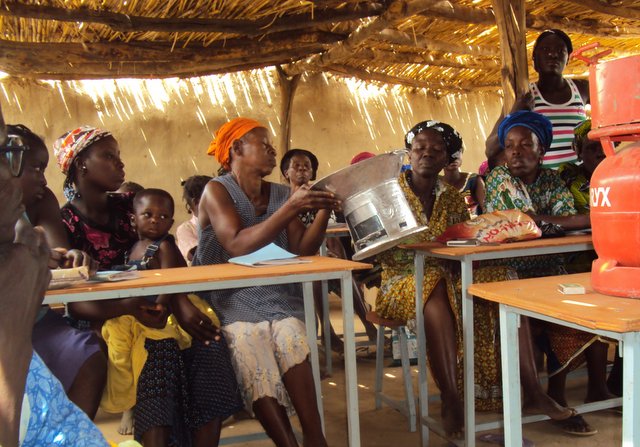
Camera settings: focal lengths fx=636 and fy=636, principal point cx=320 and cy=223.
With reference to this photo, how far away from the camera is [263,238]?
278 centimetres

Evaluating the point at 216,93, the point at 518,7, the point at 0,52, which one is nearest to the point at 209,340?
the point at 518,7

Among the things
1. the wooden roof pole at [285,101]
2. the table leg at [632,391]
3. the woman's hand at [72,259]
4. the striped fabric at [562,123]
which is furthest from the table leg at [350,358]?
the wooden roof pole at [285,101]

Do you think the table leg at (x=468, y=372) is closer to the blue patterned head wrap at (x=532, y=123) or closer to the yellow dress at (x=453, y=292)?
the yellow dress at (x=453, y=292)

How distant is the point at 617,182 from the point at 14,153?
1407mm

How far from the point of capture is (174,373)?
2645mm

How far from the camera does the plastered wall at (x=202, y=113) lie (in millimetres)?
6605

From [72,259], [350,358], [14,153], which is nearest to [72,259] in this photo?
[72,259]

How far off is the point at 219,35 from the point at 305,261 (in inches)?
158

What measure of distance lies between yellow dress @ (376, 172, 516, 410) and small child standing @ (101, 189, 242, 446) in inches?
39.2

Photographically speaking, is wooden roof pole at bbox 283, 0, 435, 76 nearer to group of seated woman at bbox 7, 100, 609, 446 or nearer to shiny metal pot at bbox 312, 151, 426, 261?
group of seated woman at bbox 7, 100, 609, 446

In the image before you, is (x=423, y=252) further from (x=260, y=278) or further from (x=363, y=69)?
Result: (x=363, y=69)

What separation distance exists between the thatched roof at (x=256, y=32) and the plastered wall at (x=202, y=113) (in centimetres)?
45

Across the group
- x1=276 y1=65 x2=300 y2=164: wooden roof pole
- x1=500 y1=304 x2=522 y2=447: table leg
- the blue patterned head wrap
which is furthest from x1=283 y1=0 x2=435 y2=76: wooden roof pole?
x1=500 y1=304 x2=522 y2=447: table leg

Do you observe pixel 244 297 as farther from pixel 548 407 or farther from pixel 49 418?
pixel 49 418
